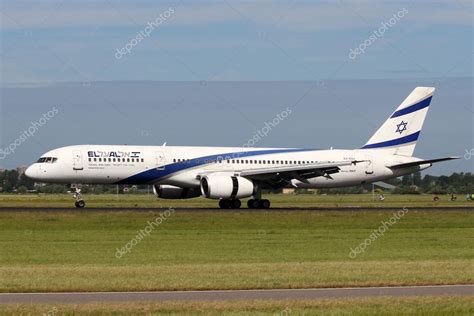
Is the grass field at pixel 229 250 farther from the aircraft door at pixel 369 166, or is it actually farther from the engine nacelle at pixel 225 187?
the aircraft door at pixel 369 166

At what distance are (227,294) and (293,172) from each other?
37.0 meters

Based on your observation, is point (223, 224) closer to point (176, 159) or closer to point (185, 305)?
point (176, 159)

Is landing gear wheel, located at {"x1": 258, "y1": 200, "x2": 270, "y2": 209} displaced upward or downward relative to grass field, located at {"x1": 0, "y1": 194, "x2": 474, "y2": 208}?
downward

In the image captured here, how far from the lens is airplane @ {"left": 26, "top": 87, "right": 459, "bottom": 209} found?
55125 millimetres

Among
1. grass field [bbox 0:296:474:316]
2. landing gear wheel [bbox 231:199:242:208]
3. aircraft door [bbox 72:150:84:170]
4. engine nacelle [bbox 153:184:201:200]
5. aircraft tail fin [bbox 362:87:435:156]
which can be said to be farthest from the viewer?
aircraft tail fin [bbox 362:87:435:156]

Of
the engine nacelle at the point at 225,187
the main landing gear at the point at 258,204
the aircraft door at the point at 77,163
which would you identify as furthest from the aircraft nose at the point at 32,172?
the main landing gear at the point at 258,204

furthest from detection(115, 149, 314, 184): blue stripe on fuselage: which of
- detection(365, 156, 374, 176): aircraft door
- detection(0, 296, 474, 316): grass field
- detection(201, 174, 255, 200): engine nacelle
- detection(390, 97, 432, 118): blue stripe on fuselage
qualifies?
detection(0, 296, 474, 316): grass field

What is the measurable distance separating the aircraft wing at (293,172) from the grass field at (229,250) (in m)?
6.16

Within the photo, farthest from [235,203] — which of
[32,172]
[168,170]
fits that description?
[32,172]

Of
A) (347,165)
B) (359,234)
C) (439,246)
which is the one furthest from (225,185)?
(439,246)

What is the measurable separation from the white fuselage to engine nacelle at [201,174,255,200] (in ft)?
5.32

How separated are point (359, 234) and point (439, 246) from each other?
6.05 metres

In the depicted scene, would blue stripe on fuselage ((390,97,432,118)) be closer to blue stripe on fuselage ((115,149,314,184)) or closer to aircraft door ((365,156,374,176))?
aircraft door ((365,156,374,176))

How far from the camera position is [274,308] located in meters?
17.9
